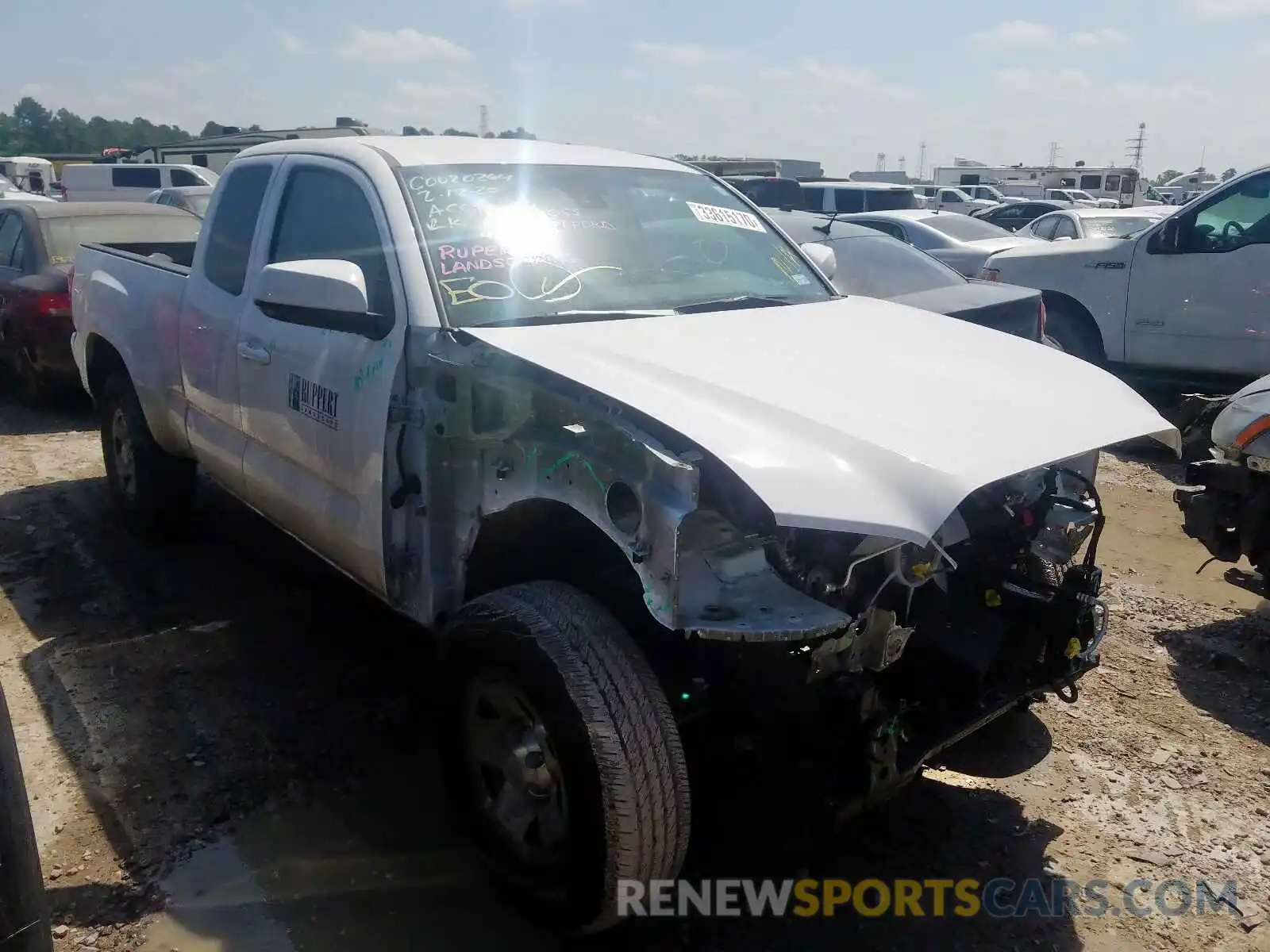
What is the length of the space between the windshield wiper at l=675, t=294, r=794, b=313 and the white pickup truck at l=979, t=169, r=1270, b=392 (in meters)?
5.53

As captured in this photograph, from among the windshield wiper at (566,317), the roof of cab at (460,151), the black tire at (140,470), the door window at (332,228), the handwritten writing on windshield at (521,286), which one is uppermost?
the roof of cab at (460,151)

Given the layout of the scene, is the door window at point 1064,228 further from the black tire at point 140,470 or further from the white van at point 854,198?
the black tire at point 140,470

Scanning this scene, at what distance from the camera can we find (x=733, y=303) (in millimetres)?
3430

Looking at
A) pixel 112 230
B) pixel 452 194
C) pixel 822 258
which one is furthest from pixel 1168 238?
pixel 112 230

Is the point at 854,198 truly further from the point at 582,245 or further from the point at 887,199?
the point at 582,245

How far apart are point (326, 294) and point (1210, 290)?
23.1 ft

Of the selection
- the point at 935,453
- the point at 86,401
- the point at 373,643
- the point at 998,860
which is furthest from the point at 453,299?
the point at 86,401

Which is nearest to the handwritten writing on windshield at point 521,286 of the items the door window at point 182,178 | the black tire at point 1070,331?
the black tire at point 1070,331

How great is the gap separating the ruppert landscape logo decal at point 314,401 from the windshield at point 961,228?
36.4ft

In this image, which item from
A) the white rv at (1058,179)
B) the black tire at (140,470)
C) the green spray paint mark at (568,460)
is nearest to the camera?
the green spray paint mark at (568,460)

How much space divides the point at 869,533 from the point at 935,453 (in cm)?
36

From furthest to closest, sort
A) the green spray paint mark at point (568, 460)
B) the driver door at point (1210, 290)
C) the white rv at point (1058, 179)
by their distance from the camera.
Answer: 1. the white rv at point (1058, 179)
2. the driver door at point (1210, 290)
3. the green spray paint mark at point (568, 460)

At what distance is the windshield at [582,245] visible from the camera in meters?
3.10

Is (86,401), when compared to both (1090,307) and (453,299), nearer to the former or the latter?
(453,299)
